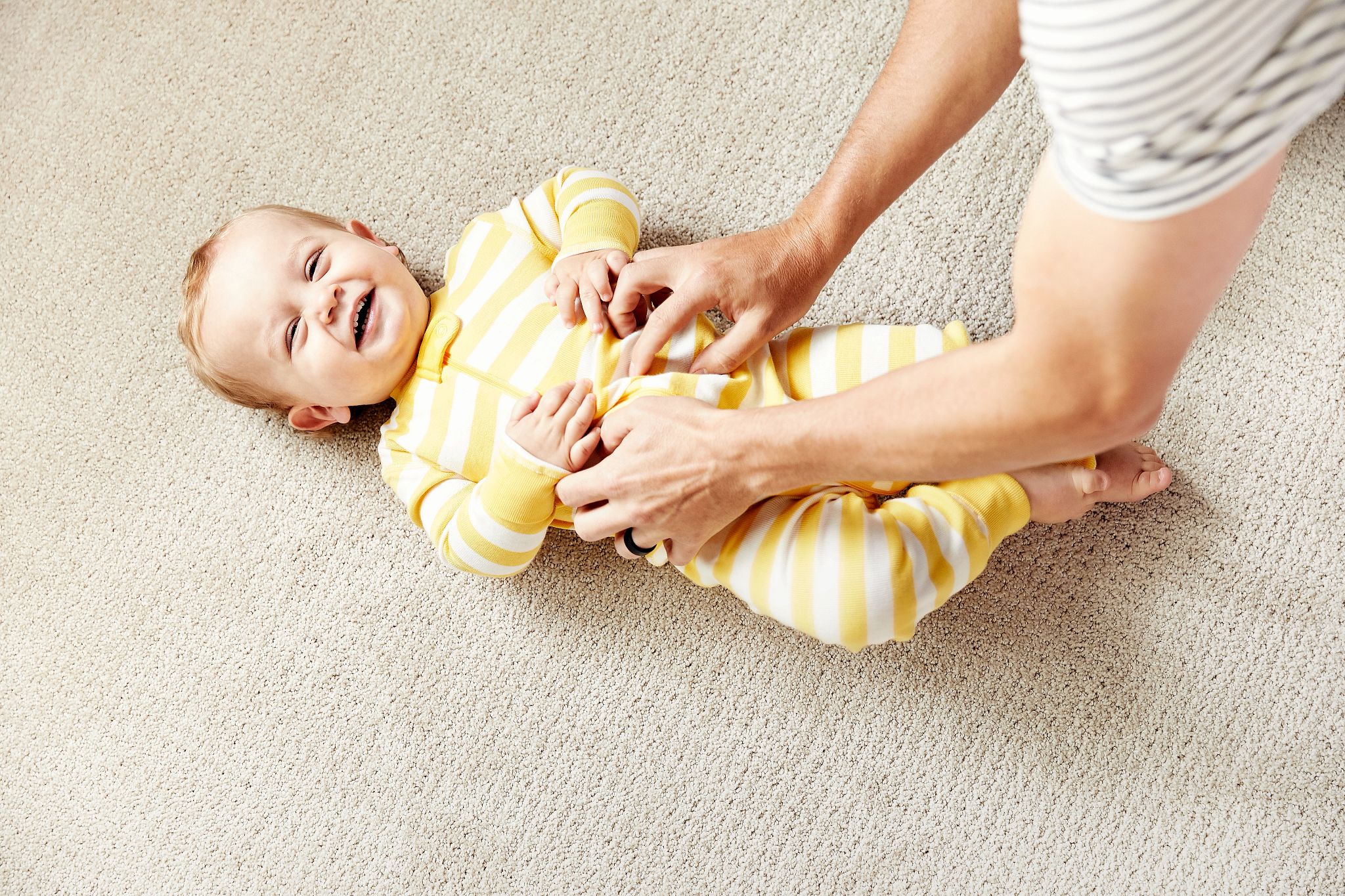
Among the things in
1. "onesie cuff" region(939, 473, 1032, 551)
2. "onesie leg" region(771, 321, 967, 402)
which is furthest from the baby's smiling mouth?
"onesie cuff" region(939, 473, 1032, 551)

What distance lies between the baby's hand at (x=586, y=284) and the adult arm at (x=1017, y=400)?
0.17 metres

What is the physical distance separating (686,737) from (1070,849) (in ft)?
1.55

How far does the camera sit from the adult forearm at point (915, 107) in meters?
0.88

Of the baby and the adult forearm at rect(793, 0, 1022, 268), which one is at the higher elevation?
the adult forearm at rect(793, 0, 1022, 268)

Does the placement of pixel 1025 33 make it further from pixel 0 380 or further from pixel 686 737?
pixel 0 380

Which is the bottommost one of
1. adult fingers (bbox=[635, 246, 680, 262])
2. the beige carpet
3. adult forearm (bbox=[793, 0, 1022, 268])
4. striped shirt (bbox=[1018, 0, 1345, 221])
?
the beige carpet

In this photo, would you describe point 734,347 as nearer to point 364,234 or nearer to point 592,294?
point 592,294

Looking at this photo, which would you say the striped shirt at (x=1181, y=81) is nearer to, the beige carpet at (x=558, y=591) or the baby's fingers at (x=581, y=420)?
the baby's fingers at (x=581, y=420)

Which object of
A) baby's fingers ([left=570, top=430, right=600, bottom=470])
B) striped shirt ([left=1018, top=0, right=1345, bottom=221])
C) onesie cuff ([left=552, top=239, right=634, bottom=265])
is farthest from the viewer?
onesie cuff ([left=552, top=239, right=634, bottom=265])

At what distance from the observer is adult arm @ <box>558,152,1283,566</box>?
1.57 ft

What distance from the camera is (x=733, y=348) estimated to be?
0.95m

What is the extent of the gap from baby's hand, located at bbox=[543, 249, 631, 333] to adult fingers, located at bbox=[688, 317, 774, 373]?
0.09 metres

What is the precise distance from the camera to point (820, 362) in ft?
3.33

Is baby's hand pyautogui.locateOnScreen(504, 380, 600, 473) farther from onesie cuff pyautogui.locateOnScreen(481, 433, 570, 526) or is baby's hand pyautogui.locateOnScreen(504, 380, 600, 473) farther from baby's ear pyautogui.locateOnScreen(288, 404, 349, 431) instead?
baby's ear pyautogui.locateOnScreen(288, 404, 349, 431)
